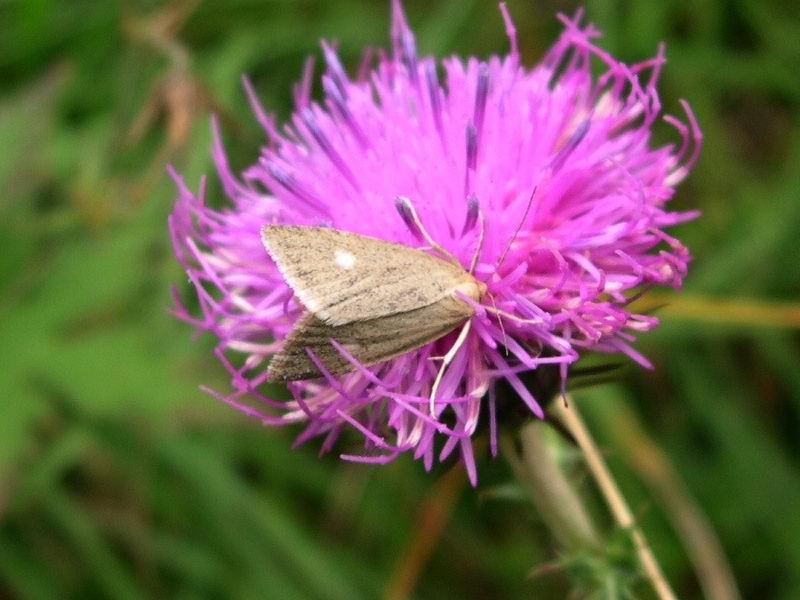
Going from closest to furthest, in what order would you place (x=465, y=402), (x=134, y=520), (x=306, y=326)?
(x=306, y=326)
(x=465, y=402)
(x=134, y=520)

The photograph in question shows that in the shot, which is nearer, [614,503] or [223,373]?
[614,503]

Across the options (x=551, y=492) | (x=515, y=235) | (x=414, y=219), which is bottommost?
(x=551, y=492)

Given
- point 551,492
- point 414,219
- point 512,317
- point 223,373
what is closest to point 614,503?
point 551,492

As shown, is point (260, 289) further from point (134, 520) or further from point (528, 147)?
point (134, 520)

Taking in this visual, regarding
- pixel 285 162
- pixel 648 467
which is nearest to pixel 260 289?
pixel 285 162

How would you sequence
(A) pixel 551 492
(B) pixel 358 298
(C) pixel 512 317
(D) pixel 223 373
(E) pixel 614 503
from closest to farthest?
(B) pixel 358 298, (C) pixel 512 317, (A) pixel 551 492, (E) pixel 614 503, (D) pixel 223 373

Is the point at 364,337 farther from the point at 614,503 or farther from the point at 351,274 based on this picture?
the point at 614,503
